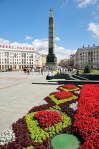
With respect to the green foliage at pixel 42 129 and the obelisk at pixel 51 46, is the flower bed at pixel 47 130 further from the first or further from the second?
the obelisk at pixel 51 46

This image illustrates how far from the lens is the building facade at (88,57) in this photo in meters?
127

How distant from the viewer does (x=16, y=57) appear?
132000 mm

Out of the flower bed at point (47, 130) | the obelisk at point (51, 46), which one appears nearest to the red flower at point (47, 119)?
the flower bed at point (47, 130)

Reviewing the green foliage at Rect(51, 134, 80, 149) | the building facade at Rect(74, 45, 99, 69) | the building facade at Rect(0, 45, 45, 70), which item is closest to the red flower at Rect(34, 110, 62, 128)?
the green foliage at Rect(51, 134, 80, 149)

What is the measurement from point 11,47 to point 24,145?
132507 millimetres

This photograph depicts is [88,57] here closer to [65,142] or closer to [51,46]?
[51,46]

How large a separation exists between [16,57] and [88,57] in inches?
2112

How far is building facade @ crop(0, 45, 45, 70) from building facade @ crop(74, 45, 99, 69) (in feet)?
118

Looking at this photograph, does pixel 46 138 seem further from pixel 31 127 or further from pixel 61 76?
pixel 61 76

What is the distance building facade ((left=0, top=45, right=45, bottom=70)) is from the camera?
5059 inches

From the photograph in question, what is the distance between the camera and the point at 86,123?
503 centimetres

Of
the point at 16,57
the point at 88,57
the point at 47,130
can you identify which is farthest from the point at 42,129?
the point at 88,57

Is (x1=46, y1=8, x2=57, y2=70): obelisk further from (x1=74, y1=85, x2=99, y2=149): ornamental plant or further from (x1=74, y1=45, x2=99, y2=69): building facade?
(x1=74, y1=45, x2=99, y2=69): building facade

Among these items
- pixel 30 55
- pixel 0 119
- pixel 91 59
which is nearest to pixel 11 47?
pixel 30 55
